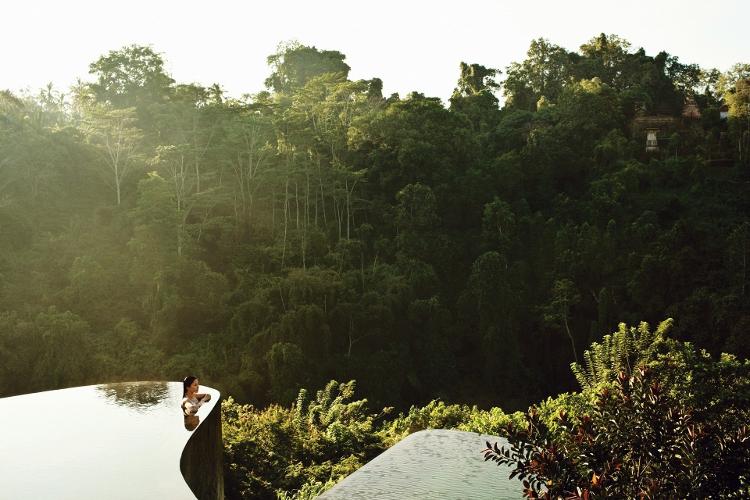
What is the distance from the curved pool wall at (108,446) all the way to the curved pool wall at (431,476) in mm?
1075

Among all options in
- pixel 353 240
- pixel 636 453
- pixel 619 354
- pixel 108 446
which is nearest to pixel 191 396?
pixel 108 446

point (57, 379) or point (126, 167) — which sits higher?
point (126, 167)

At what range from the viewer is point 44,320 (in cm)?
1535

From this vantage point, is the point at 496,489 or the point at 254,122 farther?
the point at 254,122

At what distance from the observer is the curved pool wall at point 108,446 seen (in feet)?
12.0

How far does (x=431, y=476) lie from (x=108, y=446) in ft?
7.34

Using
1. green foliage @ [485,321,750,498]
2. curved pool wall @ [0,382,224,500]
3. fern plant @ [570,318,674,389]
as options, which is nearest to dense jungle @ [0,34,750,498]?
fern plant @ [570,318,674,389]

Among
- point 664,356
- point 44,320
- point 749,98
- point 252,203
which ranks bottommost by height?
point 44,320

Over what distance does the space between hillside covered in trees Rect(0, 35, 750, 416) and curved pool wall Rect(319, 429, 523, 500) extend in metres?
11.6

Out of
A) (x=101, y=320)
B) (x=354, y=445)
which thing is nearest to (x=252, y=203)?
(x=101, y=320)

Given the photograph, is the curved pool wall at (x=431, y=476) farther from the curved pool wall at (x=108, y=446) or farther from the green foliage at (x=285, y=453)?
the green foliage at (x=285, y=453)

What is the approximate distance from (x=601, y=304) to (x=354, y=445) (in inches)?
629

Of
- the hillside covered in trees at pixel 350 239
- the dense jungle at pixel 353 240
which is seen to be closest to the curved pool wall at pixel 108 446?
the dense jungle at pixel 353 240

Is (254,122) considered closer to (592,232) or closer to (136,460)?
(592,232)
